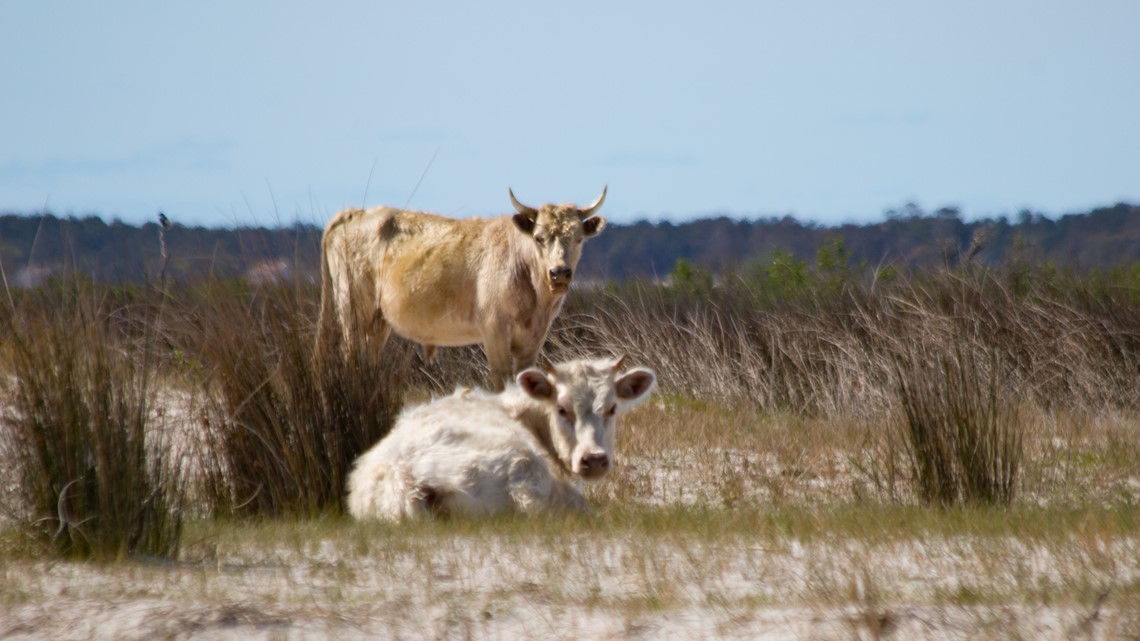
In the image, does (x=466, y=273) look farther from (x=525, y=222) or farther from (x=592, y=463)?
(x=592, y=463)

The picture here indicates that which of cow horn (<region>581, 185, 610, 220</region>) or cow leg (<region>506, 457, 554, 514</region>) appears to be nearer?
cow leg (<region>506, 457, 554, 514</region>)

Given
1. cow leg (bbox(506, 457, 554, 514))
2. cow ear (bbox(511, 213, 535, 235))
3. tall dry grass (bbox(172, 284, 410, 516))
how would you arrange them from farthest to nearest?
1. cow ear (bbox(511, 213, 535, 235))
2. tall dry grass (bbox(172, 284, 410, 516))
3. cow leg (bbox(506, 457, 554, 514))

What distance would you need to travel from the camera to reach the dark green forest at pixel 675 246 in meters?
7.37

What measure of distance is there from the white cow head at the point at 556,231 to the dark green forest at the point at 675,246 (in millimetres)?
1988

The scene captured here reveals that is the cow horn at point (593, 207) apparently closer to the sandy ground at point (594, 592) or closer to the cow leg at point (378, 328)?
the cow leg at point (378, 328)

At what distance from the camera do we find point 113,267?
7949mm

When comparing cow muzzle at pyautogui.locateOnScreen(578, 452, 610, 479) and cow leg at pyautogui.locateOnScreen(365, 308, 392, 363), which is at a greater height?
cow leg at pyautogui.locateOnScreen(365, 308, 392, 363)

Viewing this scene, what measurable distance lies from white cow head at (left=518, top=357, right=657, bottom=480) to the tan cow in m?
2.94

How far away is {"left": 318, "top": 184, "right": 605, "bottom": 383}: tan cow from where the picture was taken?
11.3 metres

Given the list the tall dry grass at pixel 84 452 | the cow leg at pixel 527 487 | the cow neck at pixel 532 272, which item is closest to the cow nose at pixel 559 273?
the cow neck at pixel 532 272

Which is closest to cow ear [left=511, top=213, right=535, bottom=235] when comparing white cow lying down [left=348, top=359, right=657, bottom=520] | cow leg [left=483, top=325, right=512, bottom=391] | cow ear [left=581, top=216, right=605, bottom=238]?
cow ear [left=581, top=216, right=605, bottom=238]

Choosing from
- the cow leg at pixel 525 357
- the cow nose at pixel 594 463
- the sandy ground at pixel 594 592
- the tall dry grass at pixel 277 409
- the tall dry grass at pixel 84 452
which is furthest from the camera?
the cow leg at pixel 525 357

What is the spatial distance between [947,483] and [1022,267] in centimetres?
947

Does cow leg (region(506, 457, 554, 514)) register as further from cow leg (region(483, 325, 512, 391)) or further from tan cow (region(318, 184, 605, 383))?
cow leg (region(483, 325, 512, 391))
